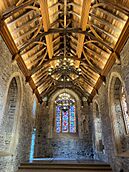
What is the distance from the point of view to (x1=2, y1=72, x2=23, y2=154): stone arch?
17.8 ft

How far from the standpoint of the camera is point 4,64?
4734mm

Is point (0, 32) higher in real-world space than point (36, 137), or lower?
higher

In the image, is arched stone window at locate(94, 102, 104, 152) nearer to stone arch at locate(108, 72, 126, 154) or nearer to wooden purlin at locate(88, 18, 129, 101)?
stone arch at locate(108, 72, 126, 154)

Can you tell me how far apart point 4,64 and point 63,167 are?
177 inches

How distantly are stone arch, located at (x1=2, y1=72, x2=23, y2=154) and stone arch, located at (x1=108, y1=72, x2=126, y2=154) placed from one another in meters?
3.77

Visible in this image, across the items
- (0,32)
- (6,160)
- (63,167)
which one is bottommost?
(63,167)

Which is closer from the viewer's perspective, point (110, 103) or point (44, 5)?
point (44, 5)

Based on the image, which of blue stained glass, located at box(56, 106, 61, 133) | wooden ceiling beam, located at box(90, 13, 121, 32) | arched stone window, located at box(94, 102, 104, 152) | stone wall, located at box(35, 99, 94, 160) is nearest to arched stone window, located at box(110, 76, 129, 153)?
wooden ceiling beam, located at box(90, 13, 121, 32)

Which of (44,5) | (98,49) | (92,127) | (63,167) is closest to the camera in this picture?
(44,5)

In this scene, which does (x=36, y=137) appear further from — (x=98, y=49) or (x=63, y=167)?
(x=98, y=49)

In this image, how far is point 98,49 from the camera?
650 centimetres

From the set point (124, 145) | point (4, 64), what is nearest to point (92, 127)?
point (124, 145)

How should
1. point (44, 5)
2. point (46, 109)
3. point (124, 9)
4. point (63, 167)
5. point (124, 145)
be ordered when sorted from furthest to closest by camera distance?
1. point (46, 109)
2. point (63, 167)
3. point (124, 145)
4. point (44, 5)
5. point (124, 9)

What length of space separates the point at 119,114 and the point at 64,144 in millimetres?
4863
